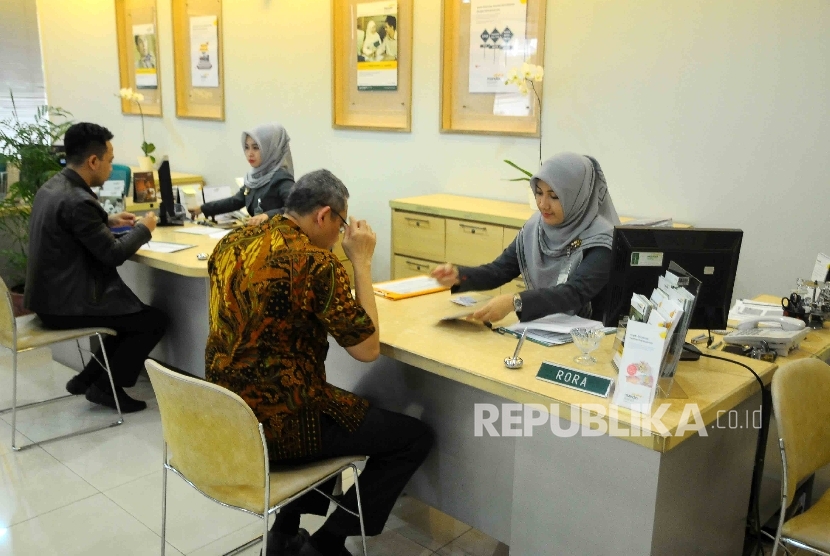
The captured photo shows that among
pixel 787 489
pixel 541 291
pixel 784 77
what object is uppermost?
pixel 784 77

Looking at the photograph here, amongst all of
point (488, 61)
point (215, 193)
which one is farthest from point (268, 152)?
point (488, 61)

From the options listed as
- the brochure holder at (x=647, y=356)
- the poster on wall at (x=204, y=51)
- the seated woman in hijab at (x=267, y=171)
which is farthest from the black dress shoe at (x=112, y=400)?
the poster on wall at (x=204, y=51)

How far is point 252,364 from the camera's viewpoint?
6.28 ft

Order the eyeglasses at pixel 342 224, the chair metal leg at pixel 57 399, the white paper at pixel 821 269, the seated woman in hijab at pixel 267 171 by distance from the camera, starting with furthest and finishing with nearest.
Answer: the seated woman in hijab at pixel 267 171 → the chair metal leg at pixel 57 399 → the white paper at pixel 821 269 → the eyeglasses at pixel 342 224

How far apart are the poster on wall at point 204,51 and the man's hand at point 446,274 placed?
424cm

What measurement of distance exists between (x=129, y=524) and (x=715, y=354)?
6.89 ft

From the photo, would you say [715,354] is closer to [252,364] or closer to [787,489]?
[787,489]

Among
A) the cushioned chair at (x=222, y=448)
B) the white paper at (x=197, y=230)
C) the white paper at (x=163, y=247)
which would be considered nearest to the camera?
the cushioned chair at (x=222, y=448)

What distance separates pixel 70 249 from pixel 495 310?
2108mm

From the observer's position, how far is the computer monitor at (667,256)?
197cm

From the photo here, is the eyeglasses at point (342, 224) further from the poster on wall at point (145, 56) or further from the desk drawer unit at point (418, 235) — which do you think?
the poster on wall at point (145, 56)

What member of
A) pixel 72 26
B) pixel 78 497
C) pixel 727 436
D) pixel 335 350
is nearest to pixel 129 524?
pixel 78 497

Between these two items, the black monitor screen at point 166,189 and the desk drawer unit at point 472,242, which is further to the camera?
the black monitor screen at point 166,189

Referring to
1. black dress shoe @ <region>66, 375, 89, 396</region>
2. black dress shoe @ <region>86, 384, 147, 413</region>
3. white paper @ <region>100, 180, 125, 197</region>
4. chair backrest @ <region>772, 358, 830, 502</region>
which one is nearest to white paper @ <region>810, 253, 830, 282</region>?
chair backrest @ <region>772, 358, 830, 502</region>
